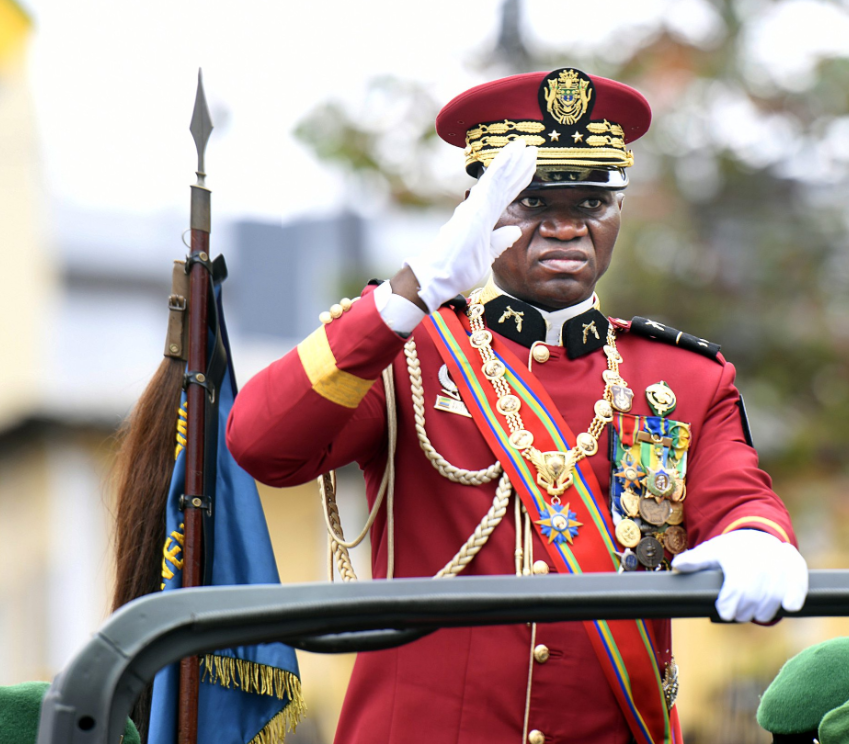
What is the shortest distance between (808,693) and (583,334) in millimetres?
834

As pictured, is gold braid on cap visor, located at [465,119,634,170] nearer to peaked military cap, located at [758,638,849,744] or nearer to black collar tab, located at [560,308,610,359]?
black collar tab, located at [560,308,610,359]

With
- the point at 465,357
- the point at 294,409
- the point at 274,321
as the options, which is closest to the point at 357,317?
the point at 294,409

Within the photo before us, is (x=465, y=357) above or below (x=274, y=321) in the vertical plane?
below

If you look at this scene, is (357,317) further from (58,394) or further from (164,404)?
(58,394)

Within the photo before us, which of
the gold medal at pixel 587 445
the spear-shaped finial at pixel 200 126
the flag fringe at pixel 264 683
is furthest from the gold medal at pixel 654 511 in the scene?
the spear-shaped finial at pixel 200 126

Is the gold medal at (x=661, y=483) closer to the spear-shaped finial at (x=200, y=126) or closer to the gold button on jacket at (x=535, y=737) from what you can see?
the gold button on jacket at (x=535, y=737)

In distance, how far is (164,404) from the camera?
9.73 feet

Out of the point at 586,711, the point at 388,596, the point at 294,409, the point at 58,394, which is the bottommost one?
the point at 586,711

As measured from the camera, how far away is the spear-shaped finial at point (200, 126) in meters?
2.95

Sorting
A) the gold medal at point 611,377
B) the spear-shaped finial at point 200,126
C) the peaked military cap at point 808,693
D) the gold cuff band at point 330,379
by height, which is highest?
the spear-shaped finial at point 200,126

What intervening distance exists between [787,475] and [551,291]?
987cm

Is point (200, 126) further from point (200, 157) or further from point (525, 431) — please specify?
point (525, 431)

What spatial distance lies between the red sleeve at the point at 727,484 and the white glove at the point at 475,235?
57 centimetres

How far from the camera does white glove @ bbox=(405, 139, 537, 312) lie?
2338 millimetres
